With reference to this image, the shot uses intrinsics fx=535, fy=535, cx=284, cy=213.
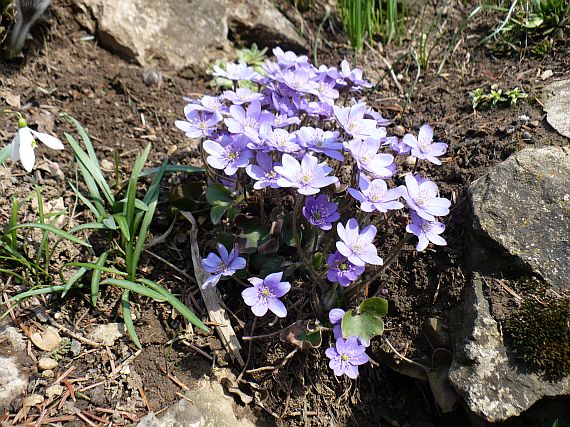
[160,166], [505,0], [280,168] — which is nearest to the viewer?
[280,168]

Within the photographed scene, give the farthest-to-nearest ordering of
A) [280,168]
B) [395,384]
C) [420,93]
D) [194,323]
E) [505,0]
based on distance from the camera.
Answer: [505,0], [420,93], [395,384], [194,323], [280,168]

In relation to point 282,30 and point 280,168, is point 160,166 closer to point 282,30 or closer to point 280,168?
point 280,168

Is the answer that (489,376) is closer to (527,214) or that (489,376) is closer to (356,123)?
(527,214)

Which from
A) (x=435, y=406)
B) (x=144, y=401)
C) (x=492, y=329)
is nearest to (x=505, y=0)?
(x=492, y=329)

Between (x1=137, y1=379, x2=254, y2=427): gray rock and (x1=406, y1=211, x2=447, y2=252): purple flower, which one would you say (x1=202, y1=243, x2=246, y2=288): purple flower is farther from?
(x1=406, y1=211, x2=447, y2=252): purple flower

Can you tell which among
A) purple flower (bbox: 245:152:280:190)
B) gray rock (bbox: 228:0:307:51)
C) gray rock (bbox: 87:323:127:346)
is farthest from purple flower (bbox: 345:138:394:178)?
gray rock (bbox: 228:0:307:51)

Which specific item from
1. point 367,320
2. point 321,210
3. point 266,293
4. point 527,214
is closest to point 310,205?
point 321,210

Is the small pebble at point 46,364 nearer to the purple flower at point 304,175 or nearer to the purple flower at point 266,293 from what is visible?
the purple flower at point 266,293

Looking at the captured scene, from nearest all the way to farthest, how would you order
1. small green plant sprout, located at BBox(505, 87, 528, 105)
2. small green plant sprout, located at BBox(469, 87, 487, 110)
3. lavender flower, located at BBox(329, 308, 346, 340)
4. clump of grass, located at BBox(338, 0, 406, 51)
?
lavender flower, located at BBox(329, 308, 346, 340), small green plant sprout, located at BBox(505, 87, 528, 105), small green plant sprout, located at BBox(469, 87, 487, 110), clump of grass, located at BBox(338, 0, 406, 51)
